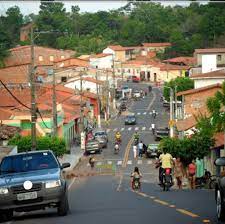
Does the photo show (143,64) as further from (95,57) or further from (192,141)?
(192,141)

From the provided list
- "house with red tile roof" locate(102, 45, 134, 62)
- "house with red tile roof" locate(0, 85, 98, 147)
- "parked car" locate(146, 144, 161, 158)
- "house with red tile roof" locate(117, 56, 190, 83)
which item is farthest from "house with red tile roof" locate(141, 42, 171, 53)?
"parked car" locate(146, 144, 161, 158)

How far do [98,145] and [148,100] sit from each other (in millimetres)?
56721

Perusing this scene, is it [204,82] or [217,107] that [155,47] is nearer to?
[204,82]

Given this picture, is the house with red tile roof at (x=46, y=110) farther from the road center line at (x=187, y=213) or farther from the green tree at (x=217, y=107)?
the road center line at (x=187, y=213)

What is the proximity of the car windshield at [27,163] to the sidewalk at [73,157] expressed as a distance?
39962 mm

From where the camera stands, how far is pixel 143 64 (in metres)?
169

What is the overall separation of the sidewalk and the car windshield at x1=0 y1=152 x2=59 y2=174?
40.0 metres

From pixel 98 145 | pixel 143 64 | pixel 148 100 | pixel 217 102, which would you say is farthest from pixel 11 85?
pixel 217 102

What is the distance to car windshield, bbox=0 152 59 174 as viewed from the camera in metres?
19.1

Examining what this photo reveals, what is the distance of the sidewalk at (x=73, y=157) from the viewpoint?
6272cm

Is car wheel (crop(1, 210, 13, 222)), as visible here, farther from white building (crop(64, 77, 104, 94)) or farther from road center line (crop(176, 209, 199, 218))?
white building (crop(64, 77, 104, 94))

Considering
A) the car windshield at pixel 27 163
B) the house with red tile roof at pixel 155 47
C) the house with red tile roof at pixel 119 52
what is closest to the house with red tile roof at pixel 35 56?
the house with red tile roof at pixel 119 52

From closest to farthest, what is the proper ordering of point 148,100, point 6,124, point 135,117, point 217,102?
point 217,102, point 6,124, point 135,117, point 148,100

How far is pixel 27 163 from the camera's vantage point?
19.2 m
